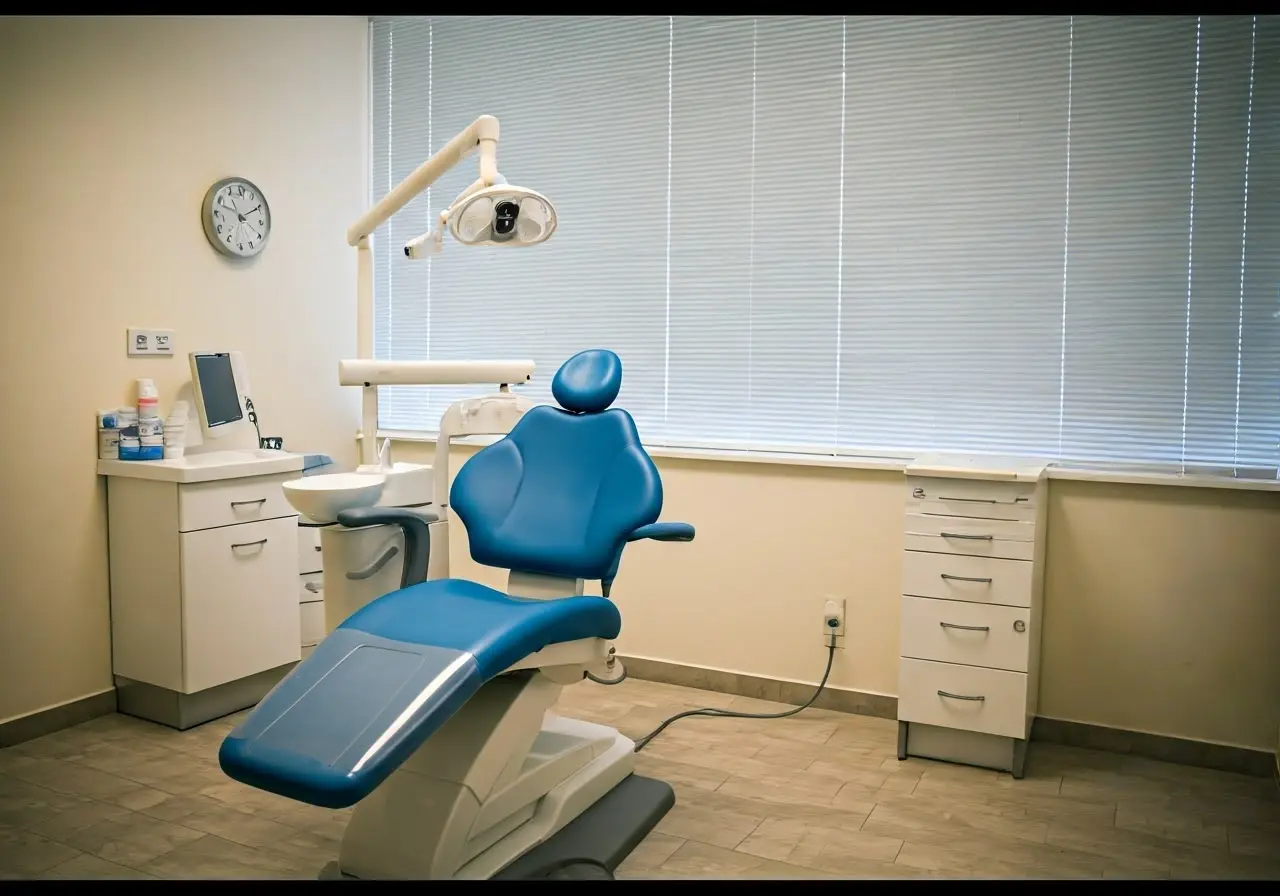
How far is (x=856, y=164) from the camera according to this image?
3236 mm

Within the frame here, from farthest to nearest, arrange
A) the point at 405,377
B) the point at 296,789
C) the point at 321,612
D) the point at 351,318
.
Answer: the point at 351,318 → the point at 321,612 → the point at 405,377 → the point at 296,789

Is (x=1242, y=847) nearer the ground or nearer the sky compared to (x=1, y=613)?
nearer the ground

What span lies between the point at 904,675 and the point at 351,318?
261 centimetres

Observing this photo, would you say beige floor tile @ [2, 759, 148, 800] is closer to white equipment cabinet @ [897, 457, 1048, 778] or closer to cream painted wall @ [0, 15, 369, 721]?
cream painted wall @ [0, 15, 369, 721]

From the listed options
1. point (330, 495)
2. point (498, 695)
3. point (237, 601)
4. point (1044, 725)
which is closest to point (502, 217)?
point (330, 495)

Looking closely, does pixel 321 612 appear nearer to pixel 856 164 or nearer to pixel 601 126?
pixel 601 126

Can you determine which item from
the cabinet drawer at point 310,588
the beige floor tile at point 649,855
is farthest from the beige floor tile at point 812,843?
the cabinet drawer at point 310,588

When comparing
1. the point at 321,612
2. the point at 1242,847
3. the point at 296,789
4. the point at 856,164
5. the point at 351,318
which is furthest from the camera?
the point at 351,318

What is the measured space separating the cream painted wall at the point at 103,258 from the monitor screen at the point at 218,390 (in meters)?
0.08

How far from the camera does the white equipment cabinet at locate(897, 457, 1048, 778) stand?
2707 mm

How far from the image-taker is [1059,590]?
302 centimetres

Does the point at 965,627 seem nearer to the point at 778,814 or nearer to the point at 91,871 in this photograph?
the point at 778,814

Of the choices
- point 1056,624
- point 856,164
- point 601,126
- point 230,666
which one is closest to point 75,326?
point 230,666

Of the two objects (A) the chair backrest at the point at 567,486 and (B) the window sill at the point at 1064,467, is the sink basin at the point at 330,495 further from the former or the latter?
(B) the window sill at the point at 1064,467
